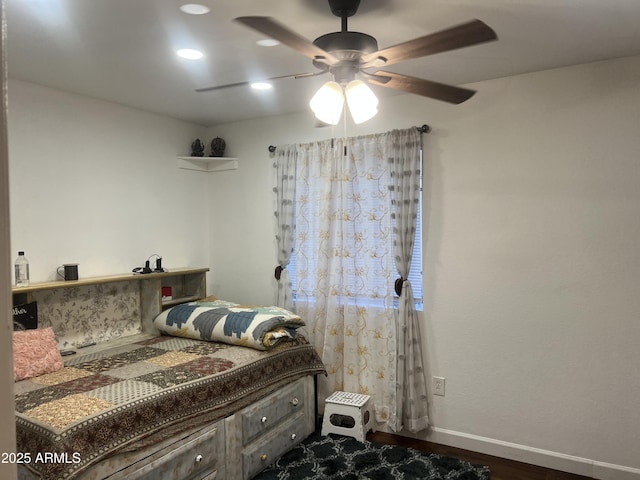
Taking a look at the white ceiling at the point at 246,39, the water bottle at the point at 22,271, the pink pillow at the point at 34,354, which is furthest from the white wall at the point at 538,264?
the water bottle at the point at 22,271

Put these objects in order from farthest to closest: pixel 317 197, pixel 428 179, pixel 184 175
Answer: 1. pixel 184 175
2. pixel 317 197
3. pixel 428 179

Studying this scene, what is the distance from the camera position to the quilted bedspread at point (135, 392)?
1864 mm

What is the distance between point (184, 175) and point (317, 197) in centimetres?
129

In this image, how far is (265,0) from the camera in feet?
6.41

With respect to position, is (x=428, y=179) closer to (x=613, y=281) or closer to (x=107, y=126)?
(x=613, y=281)

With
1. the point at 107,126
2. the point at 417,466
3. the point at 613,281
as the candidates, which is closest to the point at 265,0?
the point at 107,126

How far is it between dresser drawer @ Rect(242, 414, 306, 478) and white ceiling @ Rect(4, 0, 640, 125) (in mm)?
2330

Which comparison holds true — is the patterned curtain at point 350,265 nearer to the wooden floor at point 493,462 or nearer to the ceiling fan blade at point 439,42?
the wooden floor at point 493,462

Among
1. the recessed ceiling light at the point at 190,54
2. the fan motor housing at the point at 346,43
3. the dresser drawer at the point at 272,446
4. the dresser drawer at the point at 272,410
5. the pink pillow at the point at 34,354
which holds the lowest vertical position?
the dresser drawer at the point at 272,446

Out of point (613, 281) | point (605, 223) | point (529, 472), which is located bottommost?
point (529, 472)

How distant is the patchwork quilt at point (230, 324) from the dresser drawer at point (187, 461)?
0.65 m

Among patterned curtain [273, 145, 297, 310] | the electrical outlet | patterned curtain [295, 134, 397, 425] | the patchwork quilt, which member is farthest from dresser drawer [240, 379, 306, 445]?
the electrical outlet

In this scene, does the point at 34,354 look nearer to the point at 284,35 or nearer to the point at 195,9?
the point at 195,9

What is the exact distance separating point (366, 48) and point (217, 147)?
2.55 meters
